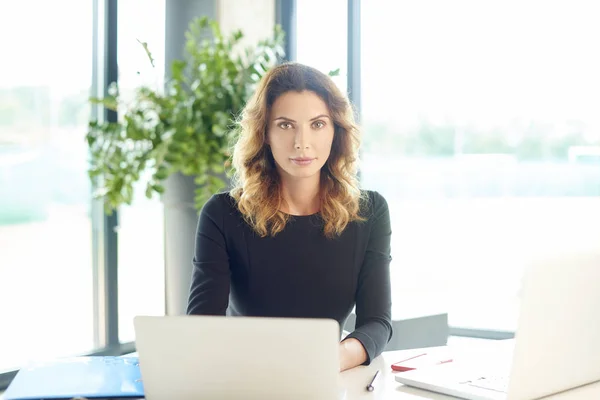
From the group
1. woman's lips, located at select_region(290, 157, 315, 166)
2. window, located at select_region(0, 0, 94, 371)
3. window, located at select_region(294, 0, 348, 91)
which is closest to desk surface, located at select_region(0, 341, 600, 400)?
woman's lips, located at select_region(290, 157, 315, 166)

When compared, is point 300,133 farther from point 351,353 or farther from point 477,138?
point 477,138

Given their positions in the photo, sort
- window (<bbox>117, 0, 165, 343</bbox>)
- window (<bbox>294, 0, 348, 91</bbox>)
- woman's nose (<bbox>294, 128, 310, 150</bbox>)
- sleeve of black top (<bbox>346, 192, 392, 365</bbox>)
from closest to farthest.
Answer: sleeve of black top (<bbox>346, 192, 392, 365</bbox>) → woman's nose (<bbox>294, 128, 310, 150</bbox>) → window (<bbox>117, 0, 165, 343</bbox>) → window (<bbox>294, 0, 348, 91</bbox>)

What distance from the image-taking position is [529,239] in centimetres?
372

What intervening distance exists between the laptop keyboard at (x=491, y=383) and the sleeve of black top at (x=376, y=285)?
0.36 m

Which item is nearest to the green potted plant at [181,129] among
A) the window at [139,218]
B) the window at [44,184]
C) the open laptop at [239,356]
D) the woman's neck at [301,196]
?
the window at [44,184]

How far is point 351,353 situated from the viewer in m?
1.67

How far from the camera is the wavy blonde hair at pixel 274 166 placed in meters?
2.10

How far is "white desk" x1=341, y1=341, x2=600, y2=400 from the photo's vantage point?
134 centimetres

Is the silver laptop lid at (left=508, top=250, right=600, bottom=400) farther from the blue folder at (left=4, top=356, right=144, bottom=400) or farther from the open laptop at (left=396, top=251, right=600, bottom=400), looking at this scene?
the blue folder at (left=4, top=356, right=144, bottom=400)

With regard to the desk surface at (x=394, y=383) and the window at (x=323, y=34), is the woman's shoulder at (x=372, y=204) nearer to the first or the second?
the desk surface at (x=394, y=383)

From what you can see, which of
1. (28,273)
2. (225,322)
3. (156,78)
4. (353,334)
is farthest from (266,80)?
(28,273)

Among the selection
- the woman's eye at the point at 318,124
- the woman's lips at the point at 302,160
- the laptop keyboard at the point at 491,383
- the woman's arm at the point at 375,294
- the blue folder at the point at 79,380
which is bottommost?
the laptop keyboard at the point at 491,383

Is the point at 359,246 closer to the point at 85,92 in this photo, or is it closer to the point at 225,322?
the point at 225,322

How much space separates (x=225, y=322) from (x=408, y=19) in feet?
9.96
